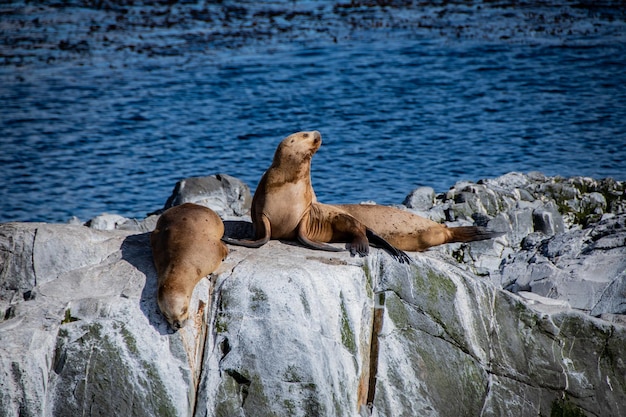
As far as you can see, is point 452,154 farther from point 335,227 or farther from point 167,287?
point 167,287

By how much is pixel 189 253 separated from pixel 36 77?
57.9ft

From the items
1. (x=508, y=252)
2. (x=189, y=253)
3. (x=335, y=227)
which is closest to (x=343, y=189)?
(x=508, y=252)

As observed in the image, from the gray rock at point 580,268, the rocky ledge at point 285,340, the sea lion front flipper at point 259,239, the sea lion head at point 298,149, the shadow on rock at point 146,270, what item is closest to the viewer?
the rocky ledge at point 285,340

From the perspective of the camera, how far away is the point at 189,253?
6.47m

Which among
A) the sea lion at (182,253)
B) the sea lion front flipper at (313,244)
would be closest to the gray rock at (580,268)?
the sea lion front flipper at (313,244)

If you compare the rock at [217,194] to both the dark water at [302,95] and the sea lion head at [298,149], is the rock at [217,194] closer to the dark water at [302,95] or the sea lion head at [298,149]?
the dark water at [302,95]

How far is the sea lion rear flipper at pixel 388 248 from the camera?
23.1 ft

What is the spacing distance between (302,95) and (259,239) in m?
13.5

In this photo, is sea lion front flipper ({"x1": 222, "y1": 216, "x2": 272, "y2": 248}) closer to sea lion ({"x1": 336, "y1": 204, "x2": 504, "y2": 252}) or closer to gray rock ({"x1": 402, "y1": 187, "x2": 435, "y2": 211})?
sea lion ({"x1": 336, "y1": 204, "x2": 504, "y2": 252})

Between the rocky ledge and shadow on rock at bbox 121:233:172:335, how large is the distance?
12 mm

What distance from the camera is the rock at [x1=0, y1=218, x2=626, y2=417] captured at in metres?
5.99

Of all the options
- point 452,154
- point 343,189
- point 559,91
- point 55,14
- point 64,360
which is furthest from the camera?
point 55,14

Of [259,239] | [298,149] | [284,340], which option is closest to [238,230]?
[259,239]

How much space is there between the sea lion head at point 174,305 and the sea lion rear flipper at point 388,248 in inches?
76.5
